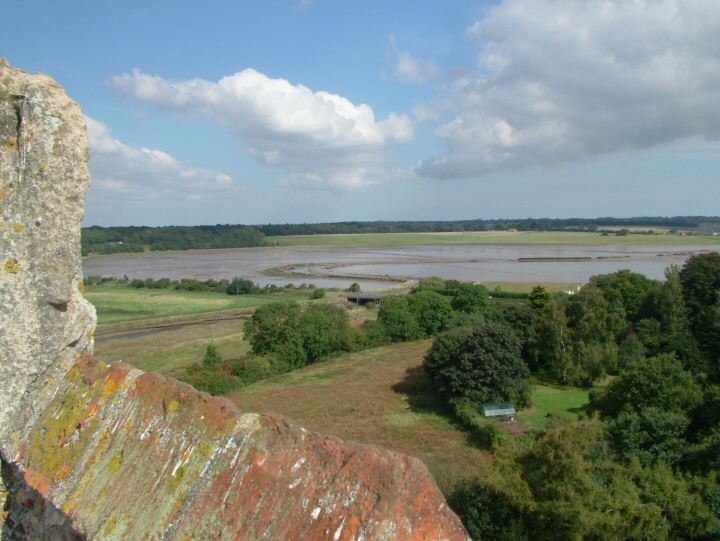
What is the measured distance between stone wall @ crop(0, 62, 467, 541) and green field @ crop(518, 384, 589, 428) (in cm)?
2623

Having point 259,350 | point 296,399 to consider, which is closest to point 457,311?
point 259,350

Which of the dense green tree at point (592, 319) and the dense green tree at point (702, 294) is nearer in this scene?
the dense green tree at point (702, 294)

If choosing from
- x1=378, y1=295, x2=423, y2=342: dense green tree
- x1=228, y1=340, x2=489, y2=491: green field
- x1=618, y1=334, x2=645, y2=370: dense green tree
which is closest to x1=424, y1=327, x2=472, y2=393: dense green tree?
x1=228, y1=340, x2=489, y2=491: green field

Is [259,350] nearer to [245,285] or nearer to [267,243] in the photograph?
[245,285]

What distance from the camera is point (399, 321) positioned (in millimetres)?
50500

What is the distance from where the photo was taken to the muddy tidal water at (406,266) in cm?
8644

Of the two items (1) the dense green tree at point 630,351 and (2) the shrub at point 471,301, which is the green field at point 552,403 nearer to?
(1) the dense green tree at point 630,351

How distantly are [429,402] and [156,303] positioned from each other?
46.1 metres

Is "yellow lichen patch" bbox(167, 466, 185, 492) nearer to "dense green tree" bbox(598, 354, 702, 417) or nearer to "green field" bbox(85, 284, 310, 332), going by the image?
"dense green tree" bbox(598, 354, 702, 417)

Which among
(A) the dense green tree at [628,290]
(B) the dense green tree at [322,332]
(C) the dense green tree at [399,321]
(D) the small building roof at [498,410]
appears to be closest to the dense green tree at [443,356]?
(D) the small building roof at [498,410]

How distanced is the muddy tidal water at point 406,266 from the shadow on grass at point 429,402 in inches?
1685

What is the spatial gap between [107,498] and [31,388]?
1379 mm

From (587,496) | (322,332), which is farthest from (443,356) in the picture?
(587,496)

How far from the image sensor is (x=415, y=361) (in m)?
43.5
